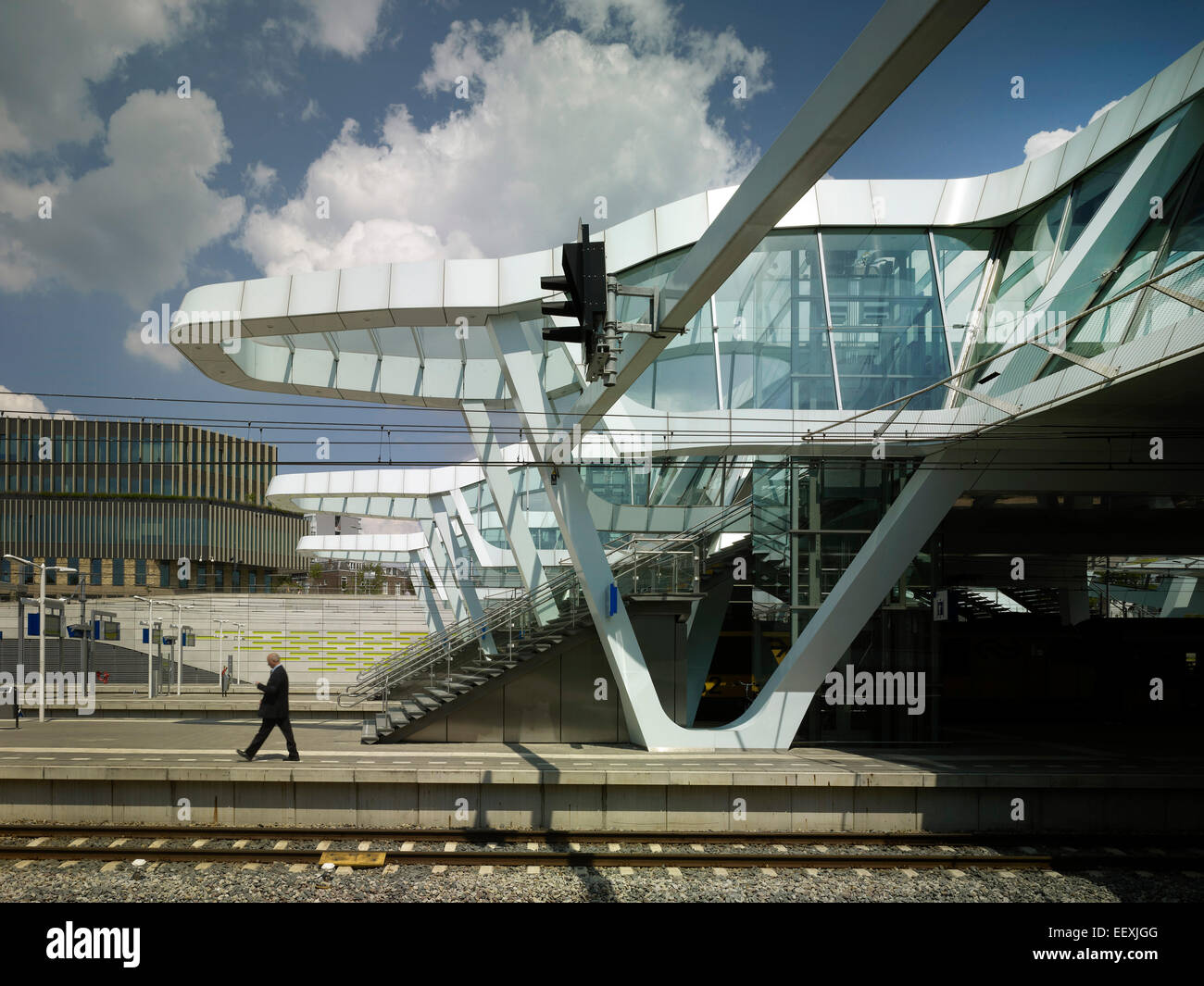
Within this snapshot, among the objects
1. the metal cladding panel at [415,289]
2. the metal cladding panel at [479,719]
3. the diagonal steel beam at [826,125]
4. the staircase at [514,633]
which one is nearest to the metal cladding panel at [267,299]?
the metal cladding panel at [415,289]

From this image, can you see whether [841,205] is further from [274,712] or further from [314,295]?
[274,712]

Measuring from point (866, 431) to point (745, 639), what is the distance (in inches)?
271

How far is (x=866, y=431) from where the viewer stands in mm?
15109

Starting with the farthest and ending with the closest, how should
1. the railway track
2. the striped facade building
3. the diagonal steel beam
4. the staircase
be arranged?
the striped facade building, the staircase, the railway track, the diagonal steel beam

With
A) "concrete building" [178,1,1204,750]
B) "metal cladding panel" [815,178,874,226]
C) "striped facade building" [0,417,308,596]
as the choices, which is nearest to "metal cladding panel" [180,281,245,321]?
"concrete building" [178,1,1204,750]

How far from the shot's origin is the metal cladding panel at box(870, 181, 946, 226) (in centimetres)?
1638

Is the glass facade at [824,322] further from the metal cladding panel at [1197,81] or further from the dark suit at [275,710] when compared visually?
the dark suit at [275,710]

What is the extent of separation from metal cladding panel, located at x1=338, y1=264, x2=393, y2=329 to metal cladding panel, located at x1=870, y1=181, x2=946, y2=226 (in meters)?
9.10

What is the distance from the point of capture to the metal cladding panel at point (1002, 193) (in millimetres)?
15836

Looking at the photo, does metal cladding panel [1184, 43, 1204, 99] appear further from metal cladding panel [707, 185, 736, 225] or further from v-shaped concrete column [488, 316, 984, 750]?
metal cladding panel [707, 185, 736, 225]
